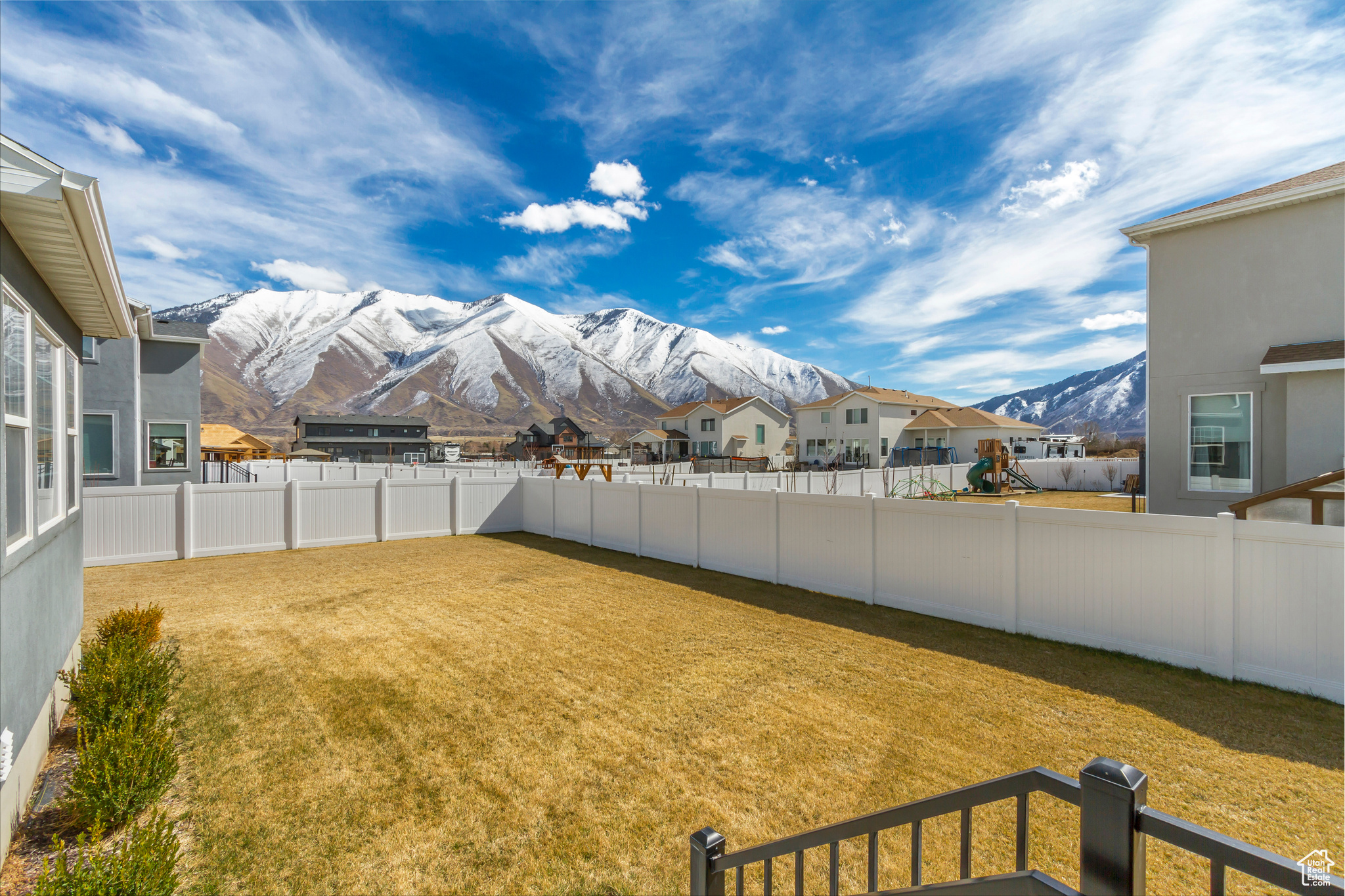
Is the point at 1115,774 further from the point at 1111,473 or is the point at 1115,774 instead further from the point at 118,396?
the point at 1111,473

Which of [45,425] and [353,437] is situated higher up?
[353,437]

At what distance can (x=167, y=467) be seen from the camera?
16297mm

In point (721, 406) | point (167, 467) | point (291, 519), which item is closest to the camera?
point (291, 519)

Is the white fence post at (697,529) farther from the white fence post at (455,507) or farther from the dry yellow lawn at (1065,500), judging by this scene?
the dry yellow lawn at (1065,500)

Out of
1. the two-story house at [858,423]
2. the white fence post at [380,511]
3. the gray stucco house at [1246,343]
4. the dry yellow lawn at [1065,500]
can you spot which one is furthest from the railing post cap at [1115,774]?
the two-story house at [858,423]

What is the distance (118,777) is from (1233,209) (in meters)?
14.5

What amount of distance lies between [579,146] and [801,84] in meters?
10.3

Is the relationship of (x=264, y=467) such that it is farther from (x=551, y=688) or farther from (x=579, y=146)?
(x=551, y=688)

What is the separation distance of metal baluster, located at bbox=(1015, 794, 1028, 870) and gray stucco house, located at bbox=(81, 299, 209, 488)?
710 inches

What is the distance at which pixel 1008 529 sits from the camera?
6660 millimetres

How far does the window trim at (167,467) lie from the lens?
51.7ft

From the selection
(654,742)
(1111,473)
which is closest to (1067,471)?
(1111,473)

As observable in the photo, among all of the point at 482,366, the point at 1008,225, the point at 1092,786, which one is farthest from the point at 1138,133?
the point at 482,366

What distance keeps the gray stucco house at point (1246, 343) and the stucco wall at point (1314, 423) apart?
1cm
